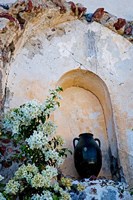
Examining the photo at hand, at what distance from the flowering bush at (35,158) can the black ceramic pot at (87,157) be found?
0.75m

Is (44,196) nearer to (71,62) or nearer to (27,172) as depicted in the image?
(27,172)

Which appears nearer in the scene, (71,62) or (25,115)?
(25,115)

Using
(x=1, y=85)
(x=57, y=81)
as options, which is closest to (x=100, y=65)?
(x=57, y=81)

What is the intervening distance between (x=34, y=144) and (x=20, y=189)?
0.22 meters

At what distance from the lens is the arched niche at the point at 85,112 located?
3.28 m

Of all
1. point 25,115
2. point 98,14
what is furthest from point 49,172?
point 98,14

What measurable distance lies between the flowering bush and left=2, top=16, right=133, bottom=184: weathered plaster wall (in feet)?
2.68

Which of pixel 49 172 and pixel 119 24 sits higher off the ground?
pixel 119 24

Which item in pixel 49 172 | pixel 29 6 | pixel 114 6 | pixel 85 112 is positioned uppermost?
pixel 114 6

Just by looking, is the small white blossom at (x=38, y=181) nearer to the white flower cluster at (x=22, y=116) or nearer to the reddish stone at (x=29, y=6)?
the white flower cluster at (x=22, y=116)

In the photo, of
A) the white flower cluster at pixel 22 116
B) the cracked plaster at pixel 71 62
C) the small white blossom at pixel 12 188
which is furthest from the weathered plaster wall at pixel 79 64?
the small white blossom at pixel 12 188

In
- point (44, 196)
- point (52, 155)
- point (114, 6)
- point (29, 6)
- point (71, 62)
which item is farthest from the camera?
point (114, 6)

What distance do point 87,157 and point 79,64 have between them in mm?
800

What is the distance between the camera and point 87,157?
2.95 meters
